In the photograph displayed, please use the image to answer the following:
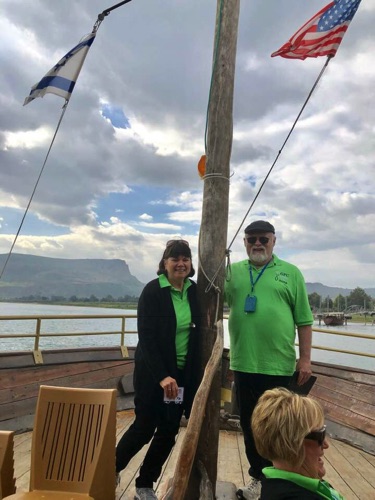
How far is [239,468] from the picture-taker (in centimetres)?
356

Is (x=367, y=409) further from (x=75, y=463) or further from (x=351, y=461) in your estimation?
(x=75, y=463)

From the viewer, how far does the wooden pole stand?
8.27ft

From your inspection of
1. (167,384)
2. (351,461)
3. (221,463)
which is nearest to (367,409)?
(351,461)

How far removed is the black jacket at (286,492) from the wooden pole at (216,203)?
4.12ft

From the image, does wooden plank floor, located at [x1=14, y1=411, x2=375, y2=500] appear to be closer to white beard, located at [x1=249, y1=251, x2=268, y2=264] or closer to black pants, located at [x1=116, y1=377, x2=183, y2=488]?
black pants, located at [x1=116, y1=377, x2=183, y2=488]

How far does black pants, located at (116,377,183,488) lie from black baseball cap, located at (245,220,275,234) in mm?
1075

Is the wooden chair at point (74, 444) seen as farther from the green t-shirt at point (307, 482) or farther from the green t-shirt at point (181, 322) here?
the green t-shirt at point (307, 482)

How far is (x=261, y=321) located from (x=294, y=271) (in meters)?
0.41

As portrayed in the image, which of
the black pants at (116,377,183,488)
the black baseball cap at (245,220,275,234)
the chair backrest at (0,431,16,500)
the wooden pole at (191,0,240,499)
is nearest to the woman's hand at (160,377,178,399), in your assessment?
the black pants at (116,377,183,488)

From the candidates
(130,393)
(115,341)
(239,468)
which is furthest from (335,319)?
(239,468)

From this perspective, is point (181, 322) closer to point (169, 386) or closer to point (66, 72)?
point (169, 386)

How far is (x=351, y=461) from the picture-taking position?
3795 mm

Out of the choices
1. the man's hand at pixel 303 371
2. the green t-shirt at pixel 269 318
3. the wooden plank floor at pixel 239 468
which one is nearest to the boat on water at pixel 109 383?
the wooden plank floor at pixel 239 468

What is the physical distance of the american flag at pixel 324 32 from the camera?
10.1 feet
